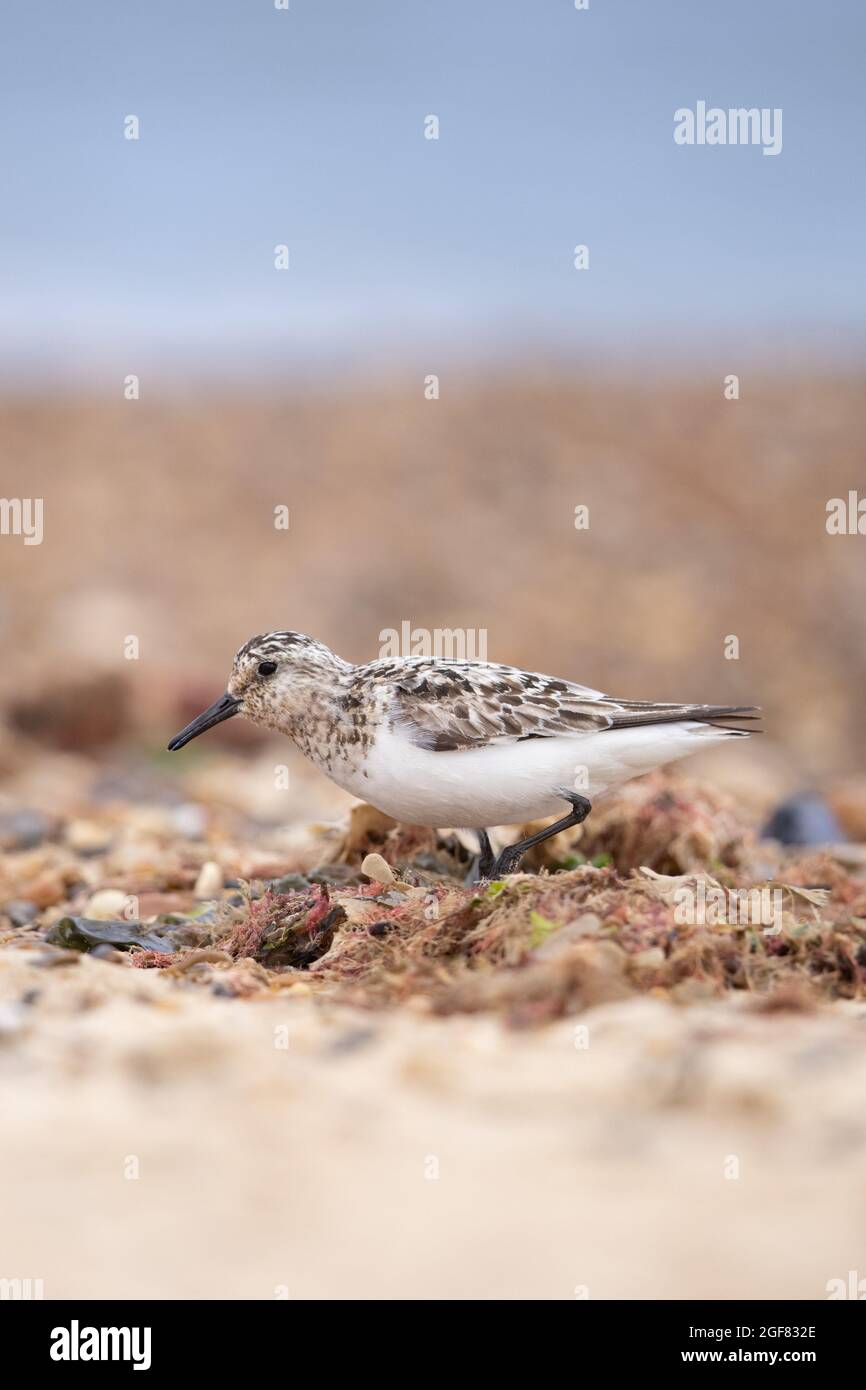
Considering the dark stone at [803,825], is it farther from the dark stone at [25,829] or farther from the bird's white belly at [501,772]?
the dark stone at [25,829]

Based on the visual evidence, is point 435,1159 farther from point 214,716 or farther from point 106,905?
point 106,905

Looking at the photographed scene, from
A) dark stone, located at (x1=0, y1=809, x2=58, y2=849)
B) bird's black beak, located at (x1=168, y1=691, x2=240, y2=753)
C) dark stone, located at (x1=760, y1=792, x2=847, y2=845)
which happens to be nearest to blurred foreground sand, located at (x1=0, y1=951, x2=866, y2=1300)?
bird's black beak, located at (x1=168, y1=691, x2=240, y2=753)

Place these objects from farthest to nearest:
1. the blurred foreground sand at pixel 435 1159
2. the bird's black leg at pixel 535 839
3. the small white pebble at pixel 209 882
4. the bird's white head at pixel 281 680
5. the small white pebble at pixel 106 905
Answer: the small white pebble at pixel 209 882 < the small white pebble at pixel 106 905 < the bird's white head at pixel 281 680 < the bird's black leg at pixel 535 839 < the blurred foreground sand at pixel 435 1159

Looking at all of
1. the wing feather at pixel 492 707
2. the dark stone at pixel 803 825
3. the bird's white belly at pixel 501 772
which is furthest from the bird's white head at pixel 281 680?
the dark stone at pixel 803 825

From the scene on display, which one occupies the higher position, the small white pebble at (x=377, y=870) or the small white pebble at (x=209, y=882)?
the small white pebble at (x=377, y=870)

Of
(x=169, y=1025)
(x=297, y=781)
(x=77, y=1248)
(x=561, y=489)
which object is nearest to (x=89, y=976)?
(x=169, y=1025)

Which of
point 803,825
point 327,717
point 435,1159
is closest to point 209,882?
point 327,717

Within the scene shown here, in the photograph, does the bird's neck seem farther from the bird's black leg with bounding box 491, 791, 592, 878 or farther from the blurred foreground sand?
the blurred foreground sand
